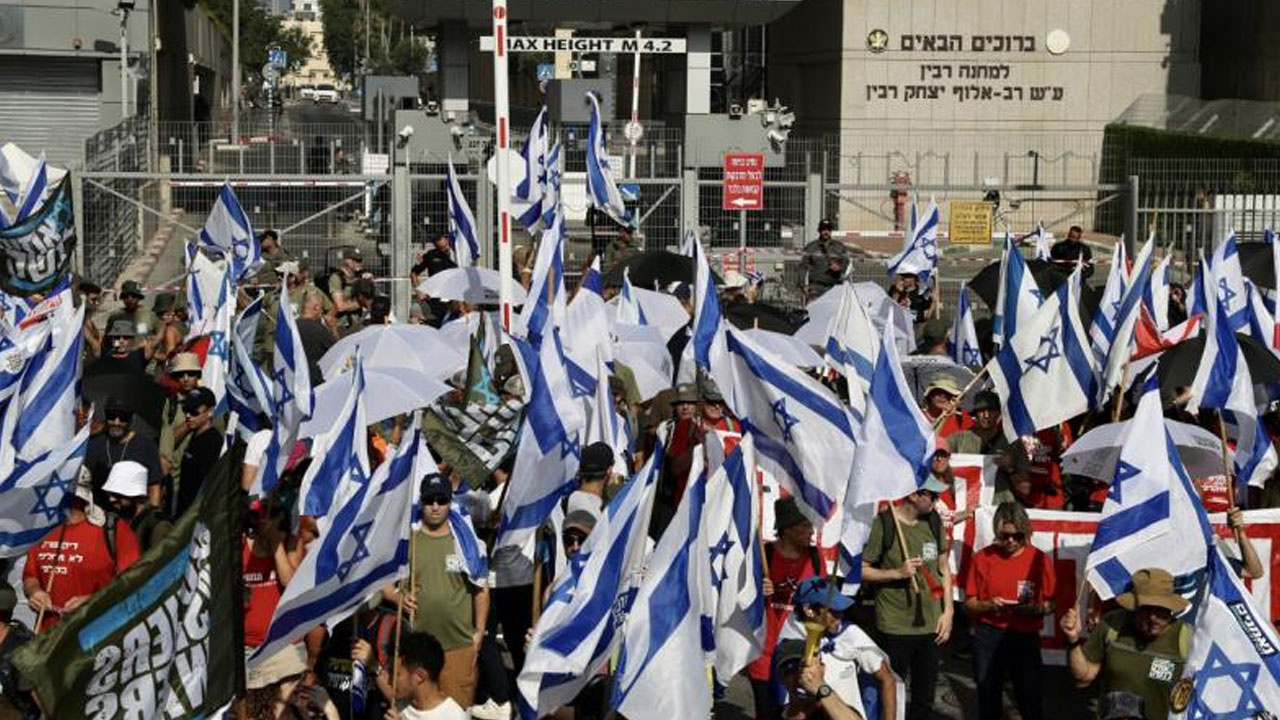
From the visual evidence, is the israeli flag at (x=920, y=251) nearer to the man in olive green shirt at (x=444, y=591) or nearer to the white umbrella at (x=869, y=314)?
the white umbrella at (x=869, y=314)

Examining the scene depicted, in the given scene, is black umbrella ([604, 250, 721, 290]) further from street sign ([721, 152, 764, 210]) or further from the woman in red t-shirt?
the woman in red t-shirt

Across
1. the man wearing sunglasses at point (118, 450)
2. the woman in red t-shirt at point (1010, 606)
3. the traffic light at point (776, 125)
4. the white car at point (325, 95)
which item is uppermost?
the white car at point (325, 95)

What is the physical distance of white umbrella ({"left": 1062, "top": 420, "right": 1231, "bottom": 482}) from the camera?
11680 millimetres

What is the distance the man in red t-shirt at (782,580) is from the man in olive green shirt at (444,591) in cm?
131

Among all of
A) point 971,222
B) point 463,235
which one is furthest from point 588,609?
point 971,222

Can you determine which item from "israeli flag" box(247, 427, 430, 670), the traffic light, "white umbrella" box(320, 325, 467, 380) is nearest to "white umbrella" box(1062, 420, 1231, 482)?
"white umbrella" box(320, 325, 467, 380)

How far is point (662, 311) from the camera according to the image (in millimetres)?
16250

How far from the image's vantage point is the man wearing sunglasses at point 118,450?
1177 centimetres

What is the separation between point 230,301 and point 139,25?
27583 millimetres

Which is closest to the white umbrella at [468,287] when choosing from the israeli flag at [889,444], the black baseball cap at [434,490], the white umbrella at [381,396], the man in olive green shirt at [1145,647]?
the white umbrella at [381,396]

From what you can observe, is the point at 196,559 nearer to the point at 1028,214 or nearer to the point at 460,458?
the point at 460,458

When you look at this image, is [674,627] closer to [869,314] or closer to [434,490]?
[434,490]

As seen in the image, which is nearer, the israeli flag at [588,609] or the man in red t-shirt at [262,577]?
the israeli flag at [588,609]

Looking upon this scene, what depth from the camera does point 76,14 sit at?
134 ft
